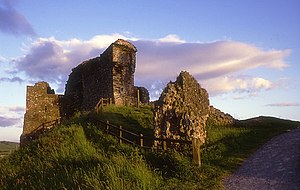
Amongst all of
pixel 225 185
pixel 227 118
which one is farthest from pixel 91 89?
pixel 225 185

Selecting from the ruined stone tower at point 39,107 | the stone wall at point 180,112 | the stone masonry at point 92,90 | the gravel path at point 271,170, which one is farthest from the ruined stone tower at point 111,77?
the gravel path at point 271,170

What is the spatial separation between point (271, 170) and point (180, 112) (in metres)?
5.99

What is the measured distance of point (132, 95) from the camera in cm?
3459

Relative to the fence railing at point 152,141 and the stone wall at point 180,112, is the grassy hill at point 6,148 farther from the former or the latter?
the stone wall at point 180,112

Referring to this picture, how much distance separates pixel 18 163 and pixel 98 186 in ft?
31.5

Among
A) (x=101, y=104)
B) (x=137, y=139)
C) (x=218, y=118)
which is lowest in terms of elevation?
(x=137, y=139)

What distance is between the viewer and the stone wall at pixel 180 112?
18.0m

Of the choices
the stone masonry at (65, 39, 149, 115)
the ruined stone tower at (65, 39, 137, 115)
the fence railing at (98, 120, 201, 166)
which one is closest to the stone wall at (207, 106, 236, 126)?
the fence railing at (98, 120, 201, 166)

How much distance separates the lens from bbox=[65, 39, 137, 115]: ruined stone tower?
109 ft

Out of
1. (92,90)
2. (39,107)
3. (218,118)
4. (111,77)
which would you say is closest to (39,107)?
(39,107)

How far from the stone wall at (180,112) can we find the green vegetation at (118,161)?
1.30 m

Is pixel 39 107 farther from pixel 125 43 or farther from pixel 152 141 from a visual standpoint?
pixel 152 141

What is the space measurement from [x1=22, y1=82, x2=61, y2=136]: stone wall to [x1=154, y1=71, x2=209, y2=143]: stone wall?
2071 centimetres

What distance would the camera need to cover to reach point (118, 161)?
1263cm
